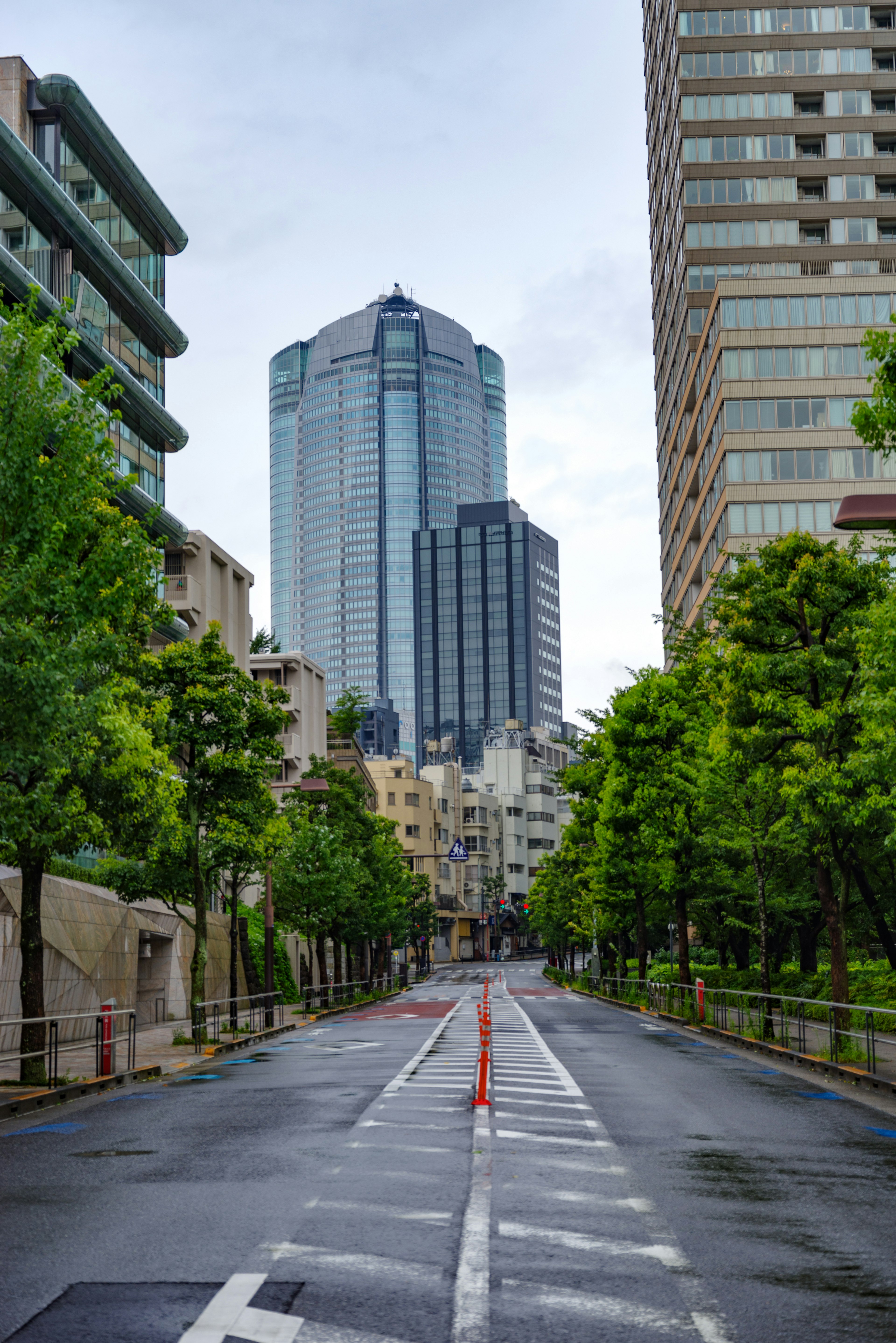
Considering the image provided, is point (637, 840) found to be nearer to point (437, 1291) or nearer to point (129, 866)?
point (129, 866)

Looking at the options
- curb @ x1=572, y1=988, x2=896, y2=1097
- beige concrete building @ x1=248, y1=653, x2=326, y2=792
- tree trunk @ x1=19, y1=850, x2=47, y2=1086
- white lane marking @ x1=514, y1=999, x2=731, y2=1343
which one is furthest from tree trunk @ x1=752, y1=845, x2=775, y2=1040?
beige concrete building @ x1=248, y1=653, x2=326, y2=792

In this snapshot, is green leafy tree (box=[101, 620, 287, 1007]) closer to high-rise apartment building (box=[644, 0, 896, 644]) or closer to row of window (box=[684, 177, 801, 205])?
high-rise apartment building (box=[644, 0, 896, 644])

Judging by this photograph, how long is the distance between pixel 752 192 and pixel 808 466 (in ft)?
83.2

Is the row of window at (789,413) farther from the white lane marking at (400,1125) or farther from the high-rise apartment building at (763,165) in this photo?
the white lane marking at (400,1125)

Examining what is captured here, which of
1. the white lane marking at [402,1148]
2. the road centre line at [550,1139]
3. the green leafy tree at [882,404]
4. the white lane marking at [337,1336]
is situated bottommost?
the road centre line at [550,1139]

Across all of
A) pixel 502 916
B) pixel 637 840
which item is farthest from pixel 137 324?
pixel 502 916

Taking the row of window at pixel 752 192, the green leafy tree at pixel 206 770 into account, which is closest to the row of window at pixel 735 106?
the row of window at pixel 752 192

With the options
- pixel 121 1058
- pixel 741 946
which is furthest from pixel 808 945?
pixel 121 1058

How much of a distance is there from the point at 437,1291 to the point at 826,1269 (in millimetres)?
2395

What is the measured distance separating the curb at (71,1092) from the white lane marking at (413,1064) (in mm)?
4460

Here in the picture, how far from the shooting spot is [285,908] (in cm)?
5603

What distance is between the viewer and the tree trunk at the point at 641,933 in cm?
5184

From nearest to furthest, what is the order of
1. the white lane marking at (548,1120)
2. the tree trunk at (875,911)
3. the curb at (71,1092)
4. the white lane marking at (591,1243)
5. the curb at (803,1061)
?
the white lane marking at (591,1243) < the white lane marking at (548,1120) < the curb at (71,1092) < the curb at (803,1061) < the tree trunk at (875,911)

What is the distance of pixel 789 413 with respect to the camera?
71.8m
